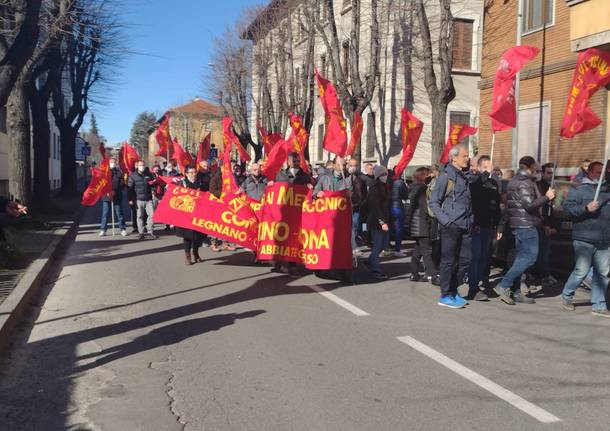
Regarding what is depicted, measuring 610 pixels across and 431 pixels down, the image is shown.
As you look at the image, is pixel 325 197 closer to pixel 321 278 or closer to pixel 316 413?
pixel 321 278

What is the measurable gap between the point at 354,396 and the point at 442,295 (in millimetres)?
3632

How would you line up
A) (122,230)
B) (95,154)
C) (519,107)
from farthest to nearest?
(95,154), (519,107), (122,230)

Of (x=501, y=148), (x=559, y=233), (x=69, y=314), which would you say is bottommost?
(x=69, y=314)

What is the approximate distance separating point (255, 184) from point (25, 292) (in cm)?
473

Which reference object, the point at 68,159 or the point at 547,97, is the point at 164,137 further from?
the point at 68,159

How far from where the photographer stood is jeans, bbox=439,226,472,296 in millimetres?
7879

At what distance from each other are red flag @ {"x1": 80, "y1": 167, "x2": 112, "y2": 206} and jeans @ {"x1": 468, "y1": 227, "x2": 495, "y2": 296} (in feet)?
34.8

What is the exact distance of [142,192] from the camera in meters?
15.7

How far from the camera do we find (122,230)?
55.3ft

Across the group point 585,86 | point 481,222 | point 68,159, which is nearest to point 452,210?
point 481,222

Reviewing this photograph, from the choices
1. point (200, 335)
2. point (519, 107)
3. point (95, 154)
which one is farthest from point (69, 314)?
point (95, 154)

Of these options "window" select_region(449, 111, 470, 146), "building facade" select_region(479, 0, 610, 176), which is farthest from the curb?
"window" select_region(449, 111, 470, 146)

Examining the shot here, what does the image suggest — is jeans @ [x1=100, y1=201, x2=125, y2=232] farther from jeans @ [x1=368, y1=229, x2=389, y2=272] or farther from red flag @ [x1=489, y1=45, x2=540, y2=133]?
red flag @ [x1=489, y1=45, x2=540, y2=133]

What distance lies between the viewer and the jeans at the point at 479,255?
8211 mm
